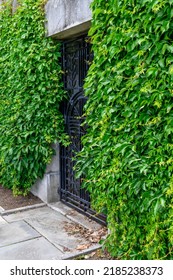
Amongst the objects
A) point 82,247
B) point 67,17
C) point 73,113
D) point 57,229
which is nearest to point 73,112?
point 73,113

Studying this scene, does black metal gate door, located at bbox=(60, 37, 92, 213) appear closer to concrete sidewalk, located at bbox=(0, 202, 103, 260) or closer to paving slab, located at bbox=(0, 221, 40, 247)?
concrete sidewalk, located at bbox=(0, 202, 103, 260)

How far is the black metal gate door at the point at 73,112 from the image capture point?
402 centimetres

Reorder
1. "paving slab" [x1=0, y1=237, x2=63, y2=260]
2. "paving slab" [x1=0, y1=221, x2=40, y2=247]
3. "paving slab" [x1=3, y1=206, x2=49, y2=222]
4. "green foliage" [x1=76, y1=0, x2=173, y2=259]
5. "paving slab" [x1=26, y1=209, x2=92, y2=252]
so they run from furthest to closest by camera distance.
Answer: "paving slab" [x1=3, y1=206, x2=49, y2=222] → "paving slab" [x1=0, y1=221, x2=40, y2=247] → "paving slab" [x1=26, y1=209, x2=92, y2=252] → "paving slab" [x1=0, y1=237, x2=63, y2=260] → "green foliage" [x1=76, y1=0, x2=173, y2=259]

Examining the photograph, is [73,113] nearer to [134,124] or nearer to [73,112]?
[73,112]

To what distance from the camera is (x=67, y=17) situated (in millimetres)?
3682

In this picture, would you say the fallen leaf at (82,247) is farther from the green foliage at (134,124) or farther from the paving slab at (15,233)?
the paving slab at (15,233)

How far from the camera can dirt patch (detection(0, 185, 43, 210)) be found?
15.1 feet

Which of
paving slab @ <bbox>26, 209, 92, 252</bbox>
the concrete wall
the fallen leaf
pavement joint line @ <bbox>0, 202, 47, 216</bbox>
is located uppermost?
the concrete wall

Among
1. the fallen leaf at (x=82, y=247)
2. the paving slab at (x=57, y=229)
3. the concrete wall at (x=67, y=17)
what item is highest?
the concrete wall at (x=67, y=17)

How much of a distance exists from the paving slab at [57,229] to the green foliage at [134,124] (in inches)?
22.0

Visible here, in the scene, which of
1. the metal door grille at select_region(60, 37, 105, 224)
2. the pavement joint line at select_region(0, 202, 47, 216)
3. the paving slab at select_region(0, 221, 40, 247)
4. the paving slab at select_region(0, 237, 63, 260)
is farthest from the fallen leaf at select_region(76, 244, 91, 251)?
the pavement joint line at select_region(0, 202, 47, 216)

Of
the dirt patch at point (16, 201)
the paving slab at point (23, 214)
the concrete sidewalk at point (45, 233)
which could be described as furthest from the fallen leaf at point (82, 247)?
the dirt patch at point (16, 201)

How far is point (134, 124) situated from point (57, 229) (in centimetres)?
188

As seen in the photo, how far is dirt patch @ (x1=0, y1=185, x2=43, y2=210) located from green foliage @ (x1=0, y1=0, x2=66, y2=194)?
0.12 meters
